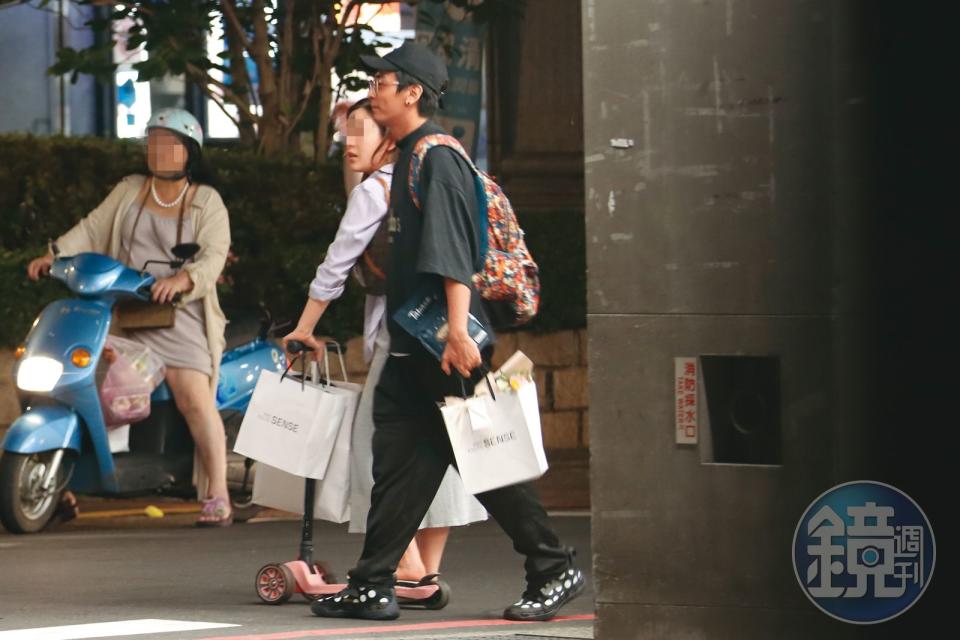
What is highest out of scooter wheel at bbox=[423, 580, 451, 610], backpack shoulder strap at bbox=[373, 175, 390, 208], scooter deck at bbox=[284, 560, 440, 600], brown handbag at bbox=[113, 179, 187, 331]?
backpack shoulder strap at bbox=[373, 175, 390, 208]

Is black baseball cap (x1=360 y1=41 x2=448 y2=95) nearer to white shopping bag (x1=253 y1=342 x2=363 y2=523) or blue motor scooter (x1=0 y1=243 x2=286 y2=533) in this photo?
white shopping bag (x1=253 y1=342 x2=363 y2=523)

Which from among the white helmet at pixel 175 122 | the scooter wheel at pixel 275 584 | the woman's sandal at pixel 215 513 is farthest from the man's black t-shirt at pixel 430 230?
the woman's sandal at pixel 215 513

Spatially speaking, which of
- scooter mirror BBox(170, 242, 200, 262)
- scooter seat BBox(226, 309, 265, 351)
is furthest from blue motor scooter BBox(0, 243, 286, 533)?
scooter seat BBox(226, 309, 265, 351)

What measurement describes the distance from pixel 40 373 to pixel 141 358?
55 centimetres

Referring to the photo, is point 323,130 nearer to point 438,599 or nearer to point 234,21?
point 234,21

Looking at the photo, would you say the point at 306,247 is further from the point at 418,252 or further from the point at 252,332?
the point at 418,252

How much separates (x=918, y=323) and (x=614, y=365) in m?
0.90

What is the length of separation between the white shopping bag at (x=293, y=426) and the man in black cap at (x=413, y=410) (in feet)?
1.33

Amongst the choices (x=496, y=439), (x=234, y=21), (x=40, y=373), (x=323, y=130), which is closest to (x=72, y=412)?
(x=40, y=373)

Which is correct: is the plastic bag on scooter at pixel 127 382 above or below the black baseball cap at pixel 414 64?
below

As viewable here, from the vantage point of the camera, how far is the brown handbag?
10219 mm

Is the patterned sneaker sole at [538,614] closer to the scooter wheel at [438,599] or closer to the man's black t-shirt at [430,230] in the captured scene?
the scooter wheel at [438,599]

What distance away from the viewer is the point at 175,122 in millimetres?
10102

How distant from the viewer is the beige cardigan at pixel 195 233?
10164 millimetres
